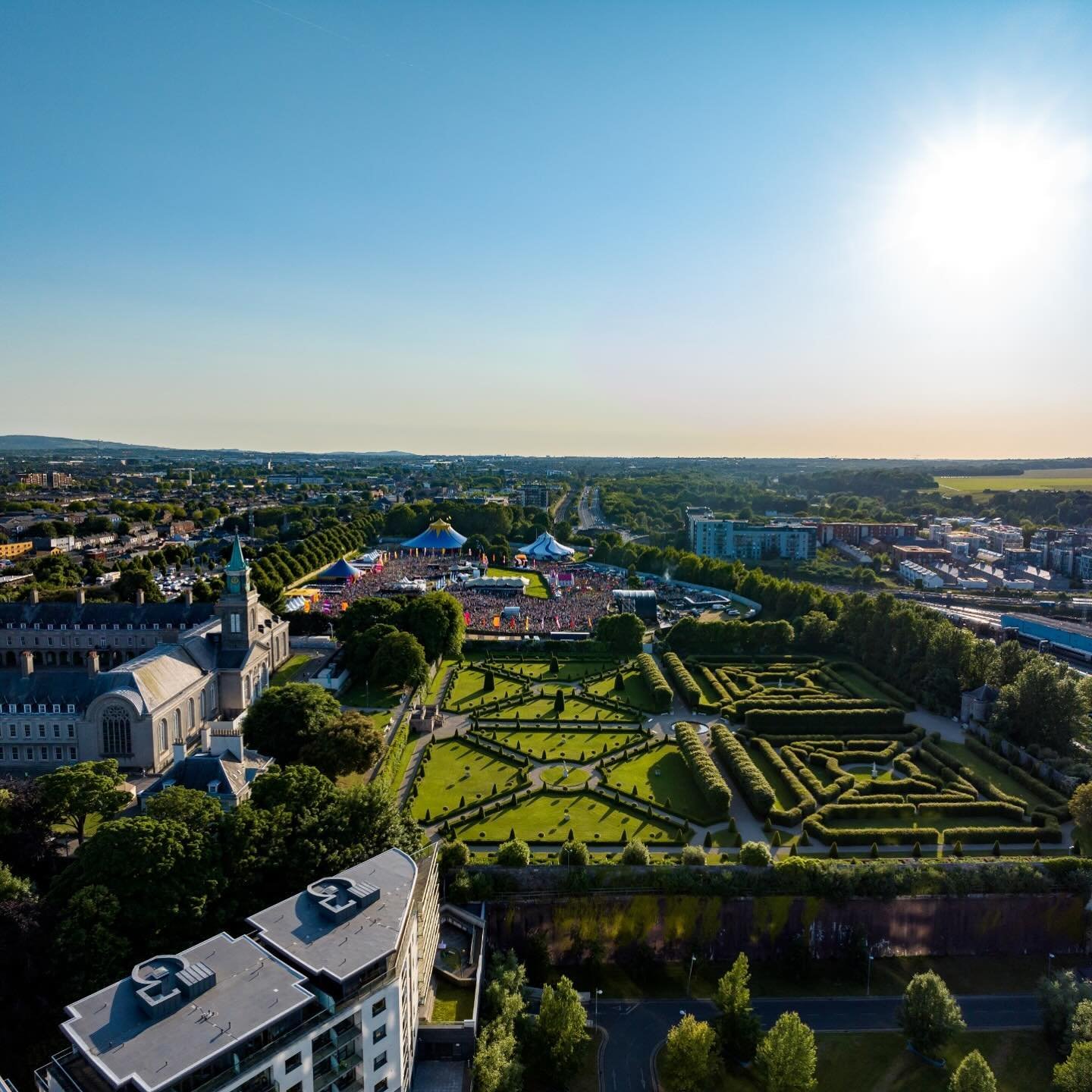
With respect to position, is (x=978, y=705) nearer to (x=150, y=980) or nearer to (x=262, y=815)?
(x=262, y=815)

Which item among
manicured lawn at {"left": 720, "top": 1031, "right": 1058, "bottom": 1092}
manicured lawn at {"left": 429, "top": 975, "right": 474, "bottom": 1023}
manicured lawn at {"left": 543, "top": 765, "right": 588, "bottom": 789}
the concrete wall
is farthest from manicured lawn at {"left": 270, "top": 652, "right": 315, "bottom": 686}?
manicured lawn at {"left": 720, "top": 1031, "right": 1058, "bottom": 1092}

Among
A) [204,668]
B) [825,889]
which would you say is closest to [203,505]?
[204,668]

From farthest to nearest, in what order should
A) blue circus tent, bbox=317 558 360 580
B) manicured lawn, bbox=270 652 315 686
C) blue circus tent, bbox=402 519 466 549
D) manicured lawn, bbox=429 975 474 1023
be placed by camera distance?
blue circus tent, bbox=402 519 466 549, blue circus tent, bbox=317 558 360 580, manicured lawn, bbox=270 652 315 686, manicured lawn, bbox=429 975 474 1023

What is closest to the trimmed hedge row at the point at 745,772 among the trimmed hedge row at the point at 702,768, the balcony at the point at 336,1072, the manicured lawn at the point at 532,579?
the trimmed hedge row at the point at 702,768

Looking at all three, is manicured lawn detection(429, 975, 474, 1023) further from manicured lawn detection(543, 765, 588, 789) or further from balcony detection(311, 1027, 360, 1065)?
manicured lawn detection(543, 765, 588, 789)

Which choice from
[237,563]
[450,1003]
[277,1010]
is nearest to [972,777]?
[450,1003]

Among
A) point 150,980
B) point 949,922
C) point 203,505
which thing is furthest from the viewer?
point 203,505

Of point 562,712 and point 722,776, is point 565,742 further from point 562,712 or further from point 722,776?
point 722,776

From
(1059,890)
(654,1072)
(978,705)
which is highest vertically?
(978,705)
